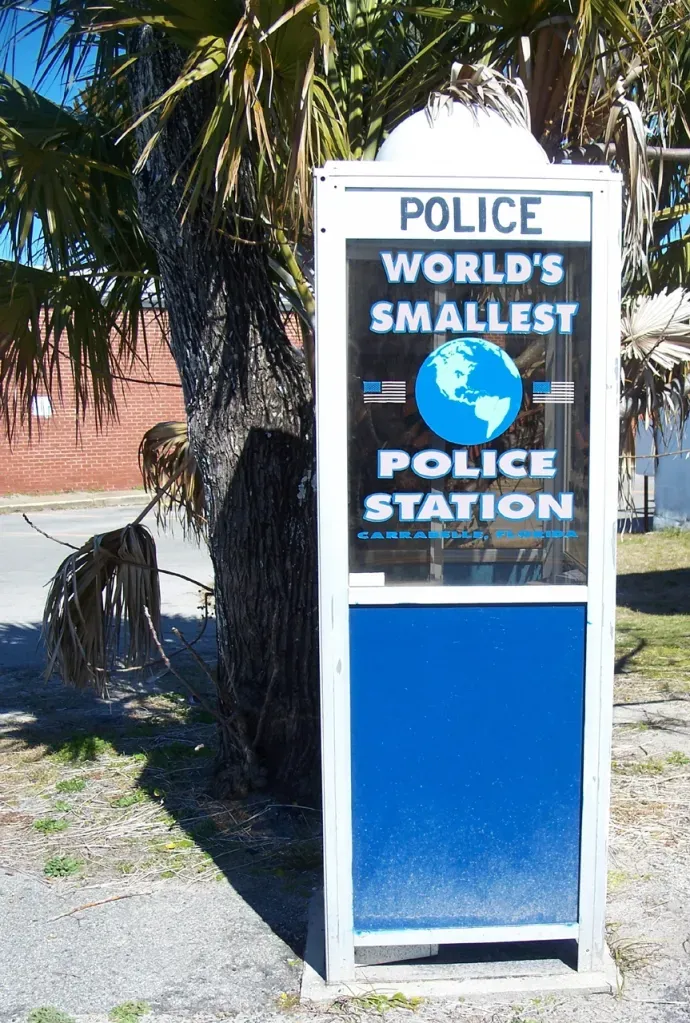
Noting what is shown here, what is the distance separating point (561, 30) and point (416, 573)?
279 centimetres

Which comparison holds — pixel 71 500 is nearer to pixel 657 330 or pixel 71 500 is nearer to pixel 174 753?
pixel 174 753

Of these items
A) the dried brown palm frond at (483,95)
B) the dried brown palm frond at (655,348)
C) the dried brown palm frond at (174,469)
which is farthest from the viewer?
the dried brown palm frond at (174,469)

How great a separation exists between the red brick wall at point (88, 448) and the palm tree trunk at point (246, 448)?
15.7 meters

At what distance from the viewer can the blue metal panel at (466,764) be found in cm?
319

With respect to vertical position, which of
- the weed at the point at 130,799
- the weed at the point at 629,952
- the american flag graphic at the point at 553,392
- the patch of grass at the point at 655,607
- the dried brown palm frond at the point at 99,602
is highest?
the american flag graphic at the point at 553,392

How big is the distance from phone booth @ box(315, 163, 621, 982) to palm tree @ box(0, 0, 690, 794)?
103 cm

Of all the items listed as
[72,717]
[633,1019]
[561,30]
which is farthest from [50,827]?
[561,30]

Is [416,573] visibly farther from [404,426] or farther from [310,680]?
[310,680]

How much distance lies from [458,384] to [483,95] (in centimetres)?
132

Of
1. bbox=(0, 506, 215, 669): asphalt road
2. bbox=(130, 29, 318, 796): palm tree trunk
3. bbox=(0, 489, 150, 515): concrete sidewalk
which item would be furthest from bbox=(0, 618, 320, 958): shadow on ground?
bbox=(0, 489, 150, 515): concrete sidewalk

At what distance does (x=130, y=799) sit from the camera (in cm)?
500

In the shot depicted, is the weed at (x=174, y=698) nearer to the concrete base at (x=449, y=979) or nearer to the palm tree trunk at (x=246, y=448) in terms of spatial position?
the palm tree trunk at (x=246, y=448)

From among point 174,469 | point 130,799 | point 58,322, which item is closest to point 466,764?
point 130,799

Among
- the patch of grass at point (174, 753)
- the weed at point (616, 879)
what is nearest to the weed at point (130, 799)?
the patch of grass at point (174, 753)
